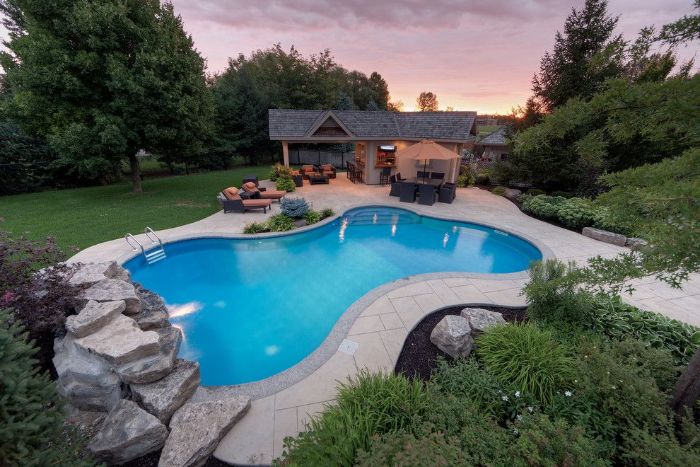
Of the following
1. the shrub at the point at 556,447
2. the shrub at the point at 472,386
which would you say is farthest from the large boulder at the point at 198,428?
the shrub at the point at 556,447

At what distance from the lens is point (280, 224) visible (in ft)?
36.5

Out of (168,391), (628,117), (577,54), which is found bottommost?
(168,391)

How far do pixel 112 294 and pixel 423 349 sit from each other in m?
6.03

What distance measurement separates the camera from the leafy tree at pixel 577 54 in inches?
501

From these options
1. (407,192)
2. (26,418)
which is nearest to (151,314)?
(26,418)

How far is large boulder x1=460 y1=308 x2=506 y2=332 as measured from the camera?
17.0 feet

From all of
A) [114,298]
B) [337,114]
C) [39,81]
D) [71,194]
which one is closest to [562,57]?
[337,114]

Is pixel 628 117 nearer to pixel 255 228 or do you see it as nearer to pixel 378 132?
pixel 255 228

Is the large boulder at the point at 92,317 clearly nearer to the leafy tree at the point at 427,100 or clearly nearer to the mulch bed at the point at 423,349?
the mulch bed at the point at 423,349

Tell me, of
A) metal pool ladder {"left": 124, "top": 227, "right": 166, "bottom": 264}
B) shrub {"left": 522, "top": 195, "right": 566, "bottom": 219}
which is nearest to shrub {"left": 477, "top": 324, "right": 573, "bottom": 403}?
shrub {"left": 522, "top": 195, "right": 566, "bottom": 219}

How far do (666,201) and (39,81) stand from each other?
18.6 m

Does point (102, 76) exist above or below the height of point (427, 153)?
above

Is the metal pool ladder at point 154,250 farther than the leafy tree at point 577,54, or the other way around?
the leafy tree at point 577,54

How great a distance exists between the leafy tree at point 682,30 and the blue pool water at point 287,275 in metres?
6.64
